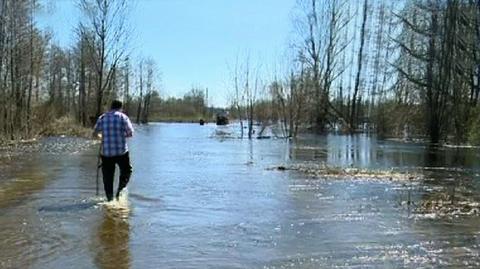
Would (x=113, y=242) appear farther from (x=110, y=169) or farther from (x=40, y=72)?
(x=40, y=72)

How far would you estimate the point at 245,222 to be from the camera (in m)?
9.66

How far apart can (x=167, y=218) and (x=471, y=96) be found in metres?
37.7

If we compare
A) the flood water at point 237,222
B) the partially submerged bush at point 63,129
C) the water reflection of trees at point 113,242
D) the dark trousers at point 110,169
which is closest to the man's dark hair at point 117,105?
the dark trousers at point 110,169

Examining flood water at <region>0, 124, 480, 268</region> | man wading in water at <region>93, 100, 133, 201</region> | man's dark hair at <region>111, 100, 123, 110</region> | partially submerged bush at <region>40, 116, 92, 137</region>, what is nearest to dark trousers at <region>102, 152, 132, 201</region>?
man wading in water at <region>93, 100, 133, 201</region>

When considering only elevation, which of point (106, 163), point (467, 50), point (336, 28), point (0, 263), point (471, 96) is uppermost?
point (336, 28)

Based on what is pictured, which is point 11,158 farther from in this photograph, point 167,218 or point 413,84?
point 413,84

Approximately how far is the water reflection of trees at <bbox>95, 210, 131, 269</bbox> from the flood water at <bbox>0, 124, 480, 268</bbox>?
1 centimetres

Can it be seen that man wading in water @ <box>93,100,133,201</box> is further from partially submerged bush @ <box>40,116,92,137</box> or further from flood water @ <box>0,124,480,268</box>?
partially submerged bush @ <box>40,116,92,137</box>

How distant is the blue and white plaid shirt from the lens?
37.4 feet

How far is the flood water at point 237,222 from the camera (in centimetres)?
730

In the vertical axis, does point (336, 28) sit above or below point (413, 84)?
above

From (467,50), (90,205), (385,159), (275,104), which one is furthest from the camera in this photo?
(275,104)

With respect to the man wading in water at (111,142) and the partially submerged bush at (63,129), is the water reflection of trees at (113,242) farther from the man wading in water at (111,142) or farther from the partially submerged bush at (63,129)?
the partially submerged bush at (63,129)

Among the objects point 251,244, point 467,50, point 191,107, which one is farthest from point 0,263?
point 191,107
